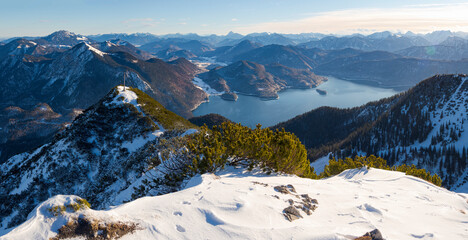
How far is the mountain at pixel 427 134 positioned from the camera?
99.3 meters

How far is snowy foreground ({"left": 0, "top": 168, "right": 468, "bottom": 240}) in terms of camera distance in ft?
33.7

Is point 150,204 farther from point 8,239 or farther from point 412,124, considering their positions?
point 412,124

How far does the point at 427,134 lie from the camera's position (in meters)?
121

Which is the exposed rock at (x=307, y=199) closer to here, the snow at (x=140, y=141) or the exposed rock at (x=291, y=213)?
the exposed rock at (x=291, y=213)

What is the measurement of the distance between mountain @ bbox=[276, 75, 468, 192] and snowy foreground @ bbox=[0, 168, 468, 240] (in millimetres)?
97976

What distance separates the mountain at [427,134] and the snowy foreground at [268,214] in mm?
97976

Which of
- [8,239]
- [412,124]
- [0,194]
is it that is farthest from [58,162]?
[412,124]

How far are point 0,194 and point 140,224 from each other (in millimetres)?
54355

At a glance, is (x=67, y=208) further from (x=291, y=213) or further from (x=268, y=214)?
(x=291, y=213)

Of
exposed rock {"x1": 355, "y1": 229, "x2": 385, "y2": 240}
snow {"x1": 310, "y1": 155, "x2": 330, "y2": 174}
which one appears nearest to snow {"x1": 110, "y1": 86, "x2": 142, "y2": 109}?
exposed rock {"x1": 355, "y1": 229, "x2": 385, "y2": 240}

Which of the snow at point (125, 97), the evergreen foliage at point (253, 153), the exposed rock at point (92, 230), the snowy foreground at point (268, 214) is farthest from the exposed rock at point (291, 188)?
the snow at point (125, 97)

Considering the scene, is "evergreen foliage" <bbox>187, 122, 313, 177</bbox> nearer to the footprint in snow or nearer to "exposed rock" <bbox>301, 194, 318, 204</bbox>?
"exposed rock" <bbox>301, 194, 318, 204</bbox>

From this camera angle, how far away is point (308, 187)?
1892 cm

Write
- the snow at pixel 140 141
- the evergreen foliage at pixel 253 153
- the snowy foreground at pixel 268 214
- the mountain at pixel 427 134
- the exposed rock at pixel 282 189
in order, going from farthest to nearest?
the mountain at pixel 427 134 < the snow at pixel 140 141 < the evergreen foliage at pixel 253 153 < the exposed rock at pixel 282 189 < the snowy foreground at pixel 268 214
